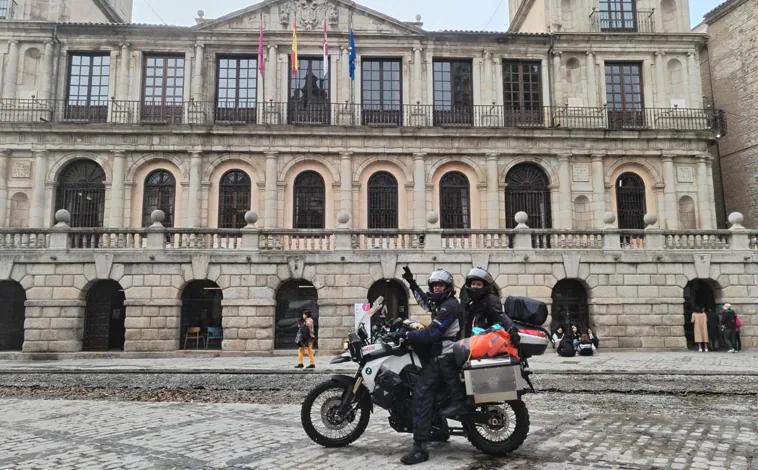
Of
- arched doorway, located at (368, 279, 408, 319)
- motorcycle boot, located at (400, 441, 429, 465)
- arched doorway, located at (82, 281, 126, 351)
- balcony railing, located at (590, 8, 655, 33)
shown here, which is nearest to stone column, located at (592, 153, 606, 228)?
balcony railing, located at (590, 8, 655, 33)

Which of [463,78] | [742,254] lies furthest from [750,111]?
[463,78]

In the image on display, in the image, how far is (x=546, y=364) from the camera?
626 inches

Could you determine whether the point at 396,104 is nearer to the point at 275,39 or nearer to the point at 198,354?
the point at 275,39

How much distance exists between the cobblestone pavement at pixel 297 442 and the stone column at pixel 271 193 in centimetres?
1575

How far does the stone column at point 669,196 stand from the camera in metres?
25.1

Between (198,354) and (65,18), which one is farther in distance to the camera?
(65,18)

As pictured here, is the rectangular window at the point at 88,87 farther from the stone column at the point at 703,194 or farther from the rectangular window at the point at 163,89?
the stone column at the point at 703,194

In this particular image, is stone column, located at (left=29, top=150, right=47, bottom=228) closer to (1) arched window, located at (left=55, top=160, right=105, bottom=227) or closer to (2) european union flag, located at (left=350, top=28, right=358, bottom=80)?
(1) arched window, located at (left=55, top=160, right=105, bottom=227)

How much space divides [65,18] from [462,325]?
2771cm

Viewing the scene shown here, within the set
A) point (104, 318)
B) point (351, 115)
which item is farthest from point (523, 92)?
point (104, 318)

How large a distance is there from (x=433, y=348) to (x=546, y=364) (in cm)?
1087

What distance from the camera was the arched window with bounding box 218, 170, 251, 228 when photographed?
2477cm

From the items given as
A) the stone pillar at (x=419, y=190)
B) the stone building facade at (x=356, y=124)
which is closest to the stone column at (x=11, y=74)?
the stone building facade at (x=356, y=124)

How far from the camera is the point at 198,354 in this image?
746 inches
